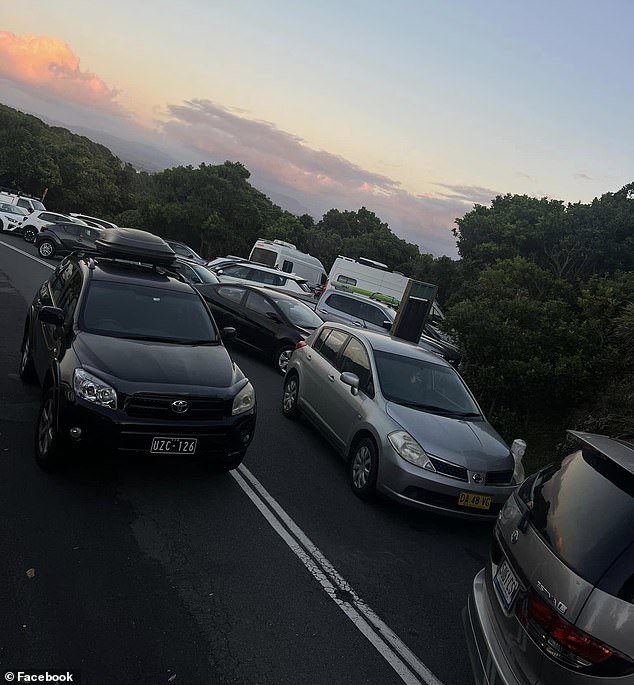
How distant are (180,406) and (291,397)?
12.2 ft

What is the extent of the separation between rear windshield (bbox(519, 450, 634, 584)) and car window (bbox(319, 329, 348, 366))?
16.1ft

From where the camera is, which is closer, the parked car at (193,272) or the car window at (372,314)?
the parked car at (193,272)

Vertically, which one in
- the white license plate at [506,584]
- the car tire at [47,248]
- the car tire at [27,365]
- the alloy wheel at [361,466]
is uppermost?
the white license plate at [506,584]

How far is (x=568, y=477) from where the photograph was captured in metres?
3.35

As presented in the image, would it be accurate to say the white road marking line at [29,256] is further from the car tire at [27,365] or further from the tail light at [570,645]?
the tail light at [570,645]

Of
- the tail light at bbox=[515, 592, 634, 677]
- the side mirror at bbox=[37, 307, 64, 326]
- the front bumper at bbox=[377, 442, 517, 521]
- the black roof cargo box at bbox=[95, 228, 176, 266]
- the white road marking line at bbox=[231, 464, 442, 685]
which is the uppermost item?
the black roof cargo box at bbox=[95, 228, 176, 266]

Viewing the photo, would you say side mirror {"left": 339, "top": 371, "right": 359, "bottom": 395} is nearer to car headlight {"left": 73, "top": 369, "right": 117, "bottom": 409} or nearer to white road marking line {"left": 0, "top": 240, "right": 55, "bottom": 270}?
car headlight {"left": 73, "top": 369, "right": 117, "bottom": 409}

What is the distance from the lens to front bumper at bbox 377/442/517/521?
6.03 meters

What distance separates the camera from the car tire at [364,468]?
21.1 ft

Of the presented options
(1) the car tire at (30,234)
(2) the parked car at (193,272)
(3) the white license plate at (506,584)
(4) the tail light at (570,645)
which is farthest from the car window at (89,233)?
(4) the tail light at (570,645)

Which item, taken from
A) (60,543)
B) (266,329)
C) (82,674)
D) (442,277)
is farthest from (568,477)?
(442,277)

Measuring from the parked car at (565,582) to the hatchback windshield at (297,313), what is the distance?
9.10 m

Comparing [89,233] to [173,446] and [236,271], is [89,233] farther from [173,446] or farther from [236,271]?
[173,446]

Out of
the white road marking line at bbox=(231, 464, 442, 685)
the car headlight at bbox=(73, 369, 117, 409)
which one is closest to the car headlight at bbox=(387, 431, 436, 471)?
the white road marking line at bbox=(231, 464, 442, 685)
